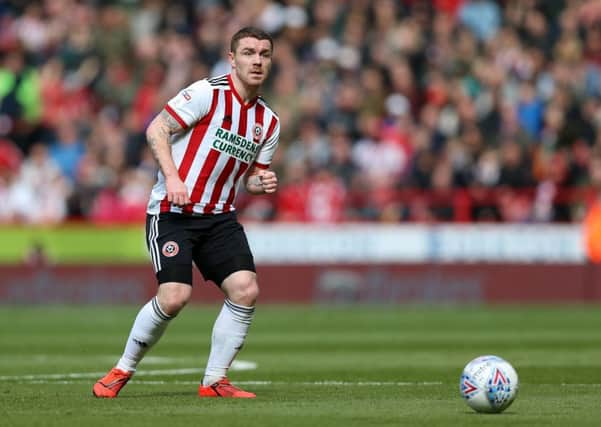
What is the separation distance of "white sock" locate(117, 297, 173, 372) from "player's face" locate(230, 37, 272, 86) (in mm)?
1648

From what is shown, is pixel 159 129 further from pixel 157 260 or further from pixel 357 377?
pixel 357 377

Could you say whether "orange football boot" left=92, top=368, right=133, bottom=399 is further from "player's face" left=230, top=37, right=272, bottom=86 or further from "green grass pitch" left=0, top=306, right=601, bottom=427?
"player's face" left=230, top=37, right=272, bottom=86

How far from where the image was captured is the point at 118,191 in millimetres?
24766

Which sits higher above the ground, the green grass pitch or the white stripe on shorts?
the white stripe on shorts

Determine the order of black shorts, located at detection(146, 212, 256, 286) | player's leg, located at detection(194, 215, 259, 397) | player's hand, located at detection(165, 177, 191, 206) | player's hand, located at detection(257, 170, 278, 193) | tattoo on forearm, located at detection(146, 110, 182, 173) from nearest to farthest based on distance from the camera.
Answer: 1. player's hand, located at detection(165, 177, 191, 206)
2. tattoo on forearm, located at detection(146, 110, 182, 173)
3. black shorts, located at detection(146, 212, 256, 286)
4. player's leg, located at detection(194, 215, 259, 397)
5. player's hand, located at detection(257, 170, 278, 193)

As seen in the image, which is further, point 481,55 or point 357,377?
point 481,55

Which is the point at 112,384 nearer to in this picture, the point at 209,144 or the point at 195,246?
the point at 195,246

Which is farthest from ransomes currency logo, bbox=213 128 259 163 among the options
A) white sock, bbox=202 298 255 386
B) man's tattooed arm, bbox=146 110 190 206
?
white sock, bbox=202 298 255 386

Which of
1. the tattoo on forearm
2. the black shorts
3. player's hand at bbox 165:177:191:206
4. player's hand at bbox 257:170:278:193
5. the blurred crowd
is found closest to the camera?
player's hand at bbox 165:177:191:206

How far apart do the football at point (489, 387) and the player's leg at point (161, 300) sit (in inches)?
85.9

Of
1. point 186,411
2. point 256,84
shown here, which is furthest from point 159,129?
point 186,411

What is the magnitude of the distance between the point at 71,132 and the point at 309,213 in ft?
14.5

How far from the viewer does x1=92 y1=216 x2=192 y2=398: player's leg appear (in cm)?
991

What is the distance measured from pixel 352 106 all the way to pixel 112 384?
15688 mm
